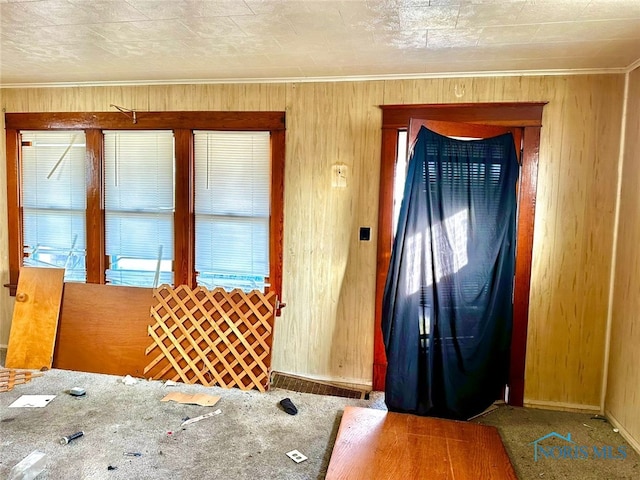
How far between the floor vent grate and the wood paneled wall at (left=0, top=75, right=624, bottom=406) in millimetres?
67

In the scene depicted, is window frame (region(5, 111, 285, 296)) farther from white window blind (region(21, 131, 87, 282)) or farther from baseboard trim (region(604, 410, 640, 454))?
baseboard trim (region(604, 410, 640, 454))

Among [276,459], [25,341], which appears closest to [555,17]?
[276,459]

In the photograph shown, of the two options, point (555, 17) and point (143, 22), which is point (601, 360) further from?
point (143, 22)

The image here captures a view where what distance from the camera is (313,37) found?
2260 millimetres

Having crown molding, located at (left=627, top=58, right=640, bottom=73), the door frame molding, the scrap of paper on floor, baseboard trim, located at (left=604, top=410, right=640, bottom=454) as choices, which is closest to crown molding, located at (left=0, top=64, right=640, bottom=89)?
crown molding, located at (left=627, top=58, right=640, bottom=73)

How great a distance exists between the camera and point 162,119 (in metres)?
3.27

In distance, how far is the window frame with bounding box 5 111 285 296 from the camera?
314 cm

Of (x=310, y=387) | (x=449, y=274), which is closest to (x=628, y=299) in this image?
(x=449, y=274)

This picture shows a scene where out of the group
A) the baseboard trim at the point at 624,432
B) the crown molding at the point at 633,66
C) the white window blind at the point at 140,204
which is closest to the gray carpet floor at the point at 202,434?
the baseboard trim at the point at 624,432

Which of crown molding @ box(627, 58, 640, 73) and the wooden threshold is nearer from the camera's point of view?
the wooden threshold

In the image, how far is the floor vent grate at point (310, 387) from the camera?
3023 mm

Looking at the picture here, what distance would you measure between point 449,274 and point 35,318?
320cm

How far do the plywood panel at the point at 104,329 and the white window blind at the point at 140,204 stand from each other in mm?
235

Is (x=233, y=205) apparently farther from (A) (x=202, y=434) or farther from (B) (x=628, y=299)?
(B) (x=628, y=299)
